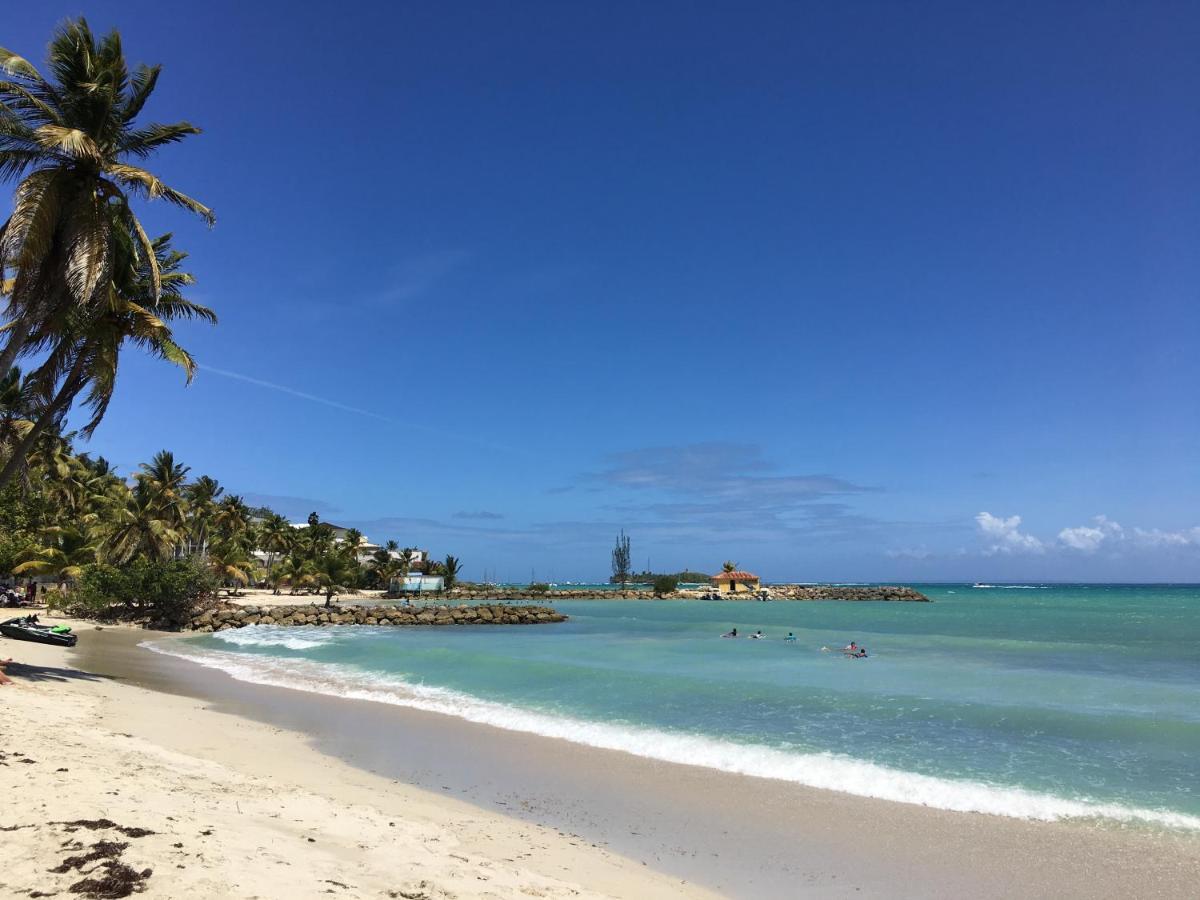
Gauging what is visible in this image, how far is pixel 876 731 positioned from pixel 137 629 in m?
36.3

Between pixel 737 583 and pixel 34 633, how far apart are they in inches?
3847

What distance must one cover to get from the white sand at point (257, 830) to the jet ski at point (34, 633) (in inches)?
617

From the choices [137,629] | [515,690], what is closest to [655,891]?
[515,690]

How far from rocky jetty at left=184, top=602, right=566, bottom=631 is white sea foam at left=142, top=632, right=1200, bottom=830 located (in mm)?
25157

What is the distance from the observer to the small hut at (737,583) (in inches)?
4272

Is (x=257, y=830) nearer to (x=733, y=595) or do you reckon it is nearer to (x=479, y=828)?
(x=479, y=828)

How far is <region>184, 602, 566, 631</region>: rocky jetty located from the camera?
40844mm

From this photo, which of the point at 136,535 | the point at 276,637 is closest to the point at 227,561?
the point at 136,535

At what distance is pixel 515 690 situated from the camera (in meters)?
18.7

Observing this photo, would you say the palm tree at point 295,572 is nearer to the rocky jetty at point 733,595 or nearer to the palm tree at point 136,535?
the rocky jetty at point 733,595

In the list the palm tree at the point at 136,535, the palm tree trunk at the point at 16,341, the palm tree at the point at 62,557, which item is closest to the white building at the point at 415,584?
the palm tree at the point at 62,557

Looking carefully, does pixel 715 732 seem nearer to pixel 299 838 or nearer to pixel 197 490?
pixel 299 838

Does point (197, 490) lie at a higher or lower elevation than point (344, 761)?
higher

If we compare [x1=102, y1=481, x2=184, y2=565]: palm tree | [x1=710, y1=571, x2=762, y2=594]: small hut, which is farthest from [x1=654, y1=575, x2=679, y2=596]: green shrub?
[x1=102, y1=481, x2=184, y2=565]: palm tree
